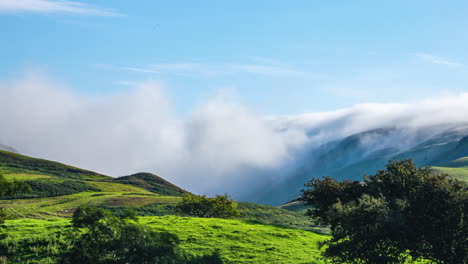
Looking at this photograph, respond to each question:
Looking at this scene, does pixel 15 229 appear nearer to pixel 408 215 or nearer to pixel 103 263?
pixel 103 263

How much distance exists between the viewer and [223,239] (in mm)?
51562

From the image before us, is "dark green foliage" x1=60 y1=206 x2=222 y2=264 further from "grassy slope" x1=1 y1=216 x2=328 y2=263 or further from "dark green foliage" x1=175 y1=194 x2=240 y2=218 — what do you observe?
"dark green foliage" x1=175 y1=194 x2=240 y2=218

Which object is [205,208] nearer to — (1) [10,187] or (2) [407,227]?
(1) [10,187]

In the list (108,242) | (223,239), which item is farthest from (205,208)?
(108,242)

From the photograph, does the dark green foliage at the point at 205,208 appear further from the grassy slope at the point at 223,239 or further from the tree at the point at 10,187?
the tree at the point at 10,187

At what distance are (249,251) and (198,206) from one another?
42.5 meters

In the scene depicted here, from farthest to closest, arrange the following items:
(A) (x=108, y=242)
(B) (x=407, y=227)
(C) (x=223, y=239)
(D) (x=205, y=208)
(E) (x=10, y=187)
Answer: (D) (x=205, y=208)
(E) (x=10, y=187)
(C) (x=223, y=239)
(B) (x=407, y=227)
(A) (x=108, y=242)

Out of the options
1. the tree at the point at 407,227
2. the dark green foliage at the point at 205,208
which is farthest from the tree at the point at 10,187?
the tree at the point at 407,227

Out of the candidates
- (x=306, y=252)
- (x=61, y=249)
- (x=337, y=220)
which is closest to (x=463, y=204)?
(x=337, y=220)

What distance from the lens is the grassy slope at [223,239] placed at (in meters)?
44.8

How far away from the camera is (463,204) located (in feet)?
138

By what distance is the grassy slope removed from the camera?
44750 millimetres

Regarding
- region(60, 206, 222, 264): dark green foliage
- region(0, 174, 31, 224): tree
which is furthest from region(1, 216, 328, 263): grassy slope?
region(0, 174, 31, 224): tree

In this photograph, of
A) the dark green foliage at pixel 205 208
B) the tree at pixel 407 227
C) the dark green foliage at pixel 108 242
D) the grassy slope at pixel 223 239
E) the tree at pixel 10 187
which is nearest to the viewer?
the dark green foliage at pixel 108 242
